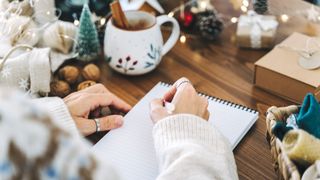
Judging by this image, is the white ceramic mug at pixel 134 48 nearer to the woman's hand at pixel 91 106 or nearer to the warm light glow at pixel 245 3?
the woman's hand at pixel 91 106

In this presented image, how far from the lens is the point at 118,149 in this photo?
71cm

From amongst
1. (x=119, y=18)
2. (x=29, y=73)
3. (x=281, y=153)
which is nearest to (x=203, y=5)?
(x=119, y=18)

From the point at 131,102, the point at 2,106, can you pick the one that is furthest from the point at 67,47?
the point at 2,106

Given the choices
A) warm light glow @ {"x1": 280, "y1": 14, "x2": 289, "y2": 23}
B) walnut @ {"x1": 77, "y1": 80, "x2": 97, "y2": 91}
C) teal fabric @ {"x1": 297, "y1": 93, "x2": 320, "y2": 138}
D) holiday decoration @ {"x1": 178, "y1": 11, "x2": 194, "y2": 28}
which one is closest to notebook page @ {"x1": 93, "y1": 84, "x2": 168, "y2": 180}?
walnut @ {"x1": 77, "y1": 80, "x2": 97, "y2": 91}

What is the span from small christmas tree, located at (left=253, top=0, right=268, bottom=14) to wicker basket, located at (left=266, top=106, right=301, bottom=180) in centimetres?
41

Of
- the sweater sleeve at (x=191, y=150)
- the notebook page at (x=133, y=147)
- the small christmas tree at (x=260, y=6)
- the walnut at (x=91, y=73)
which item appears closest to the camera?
the sweater sleeve at (x=191, y=150)

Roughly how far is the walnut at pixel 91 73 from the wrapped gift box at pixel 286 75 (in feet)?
1.09

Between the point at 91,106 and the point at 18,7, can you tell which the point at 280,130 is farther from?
the point at 18,7

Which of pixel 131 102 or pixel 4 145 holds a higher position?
pixel 4 145

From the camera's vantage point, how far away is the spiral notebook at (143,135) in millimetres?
671

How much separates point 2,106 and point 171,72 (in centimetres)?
69

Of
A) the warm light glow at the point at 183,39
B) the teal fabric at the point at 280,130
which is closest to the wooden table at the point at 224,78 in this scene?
the warm light glow at the point at 183,39

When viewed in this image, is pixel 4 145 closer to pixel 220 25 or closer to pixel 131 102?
pixel 131 102

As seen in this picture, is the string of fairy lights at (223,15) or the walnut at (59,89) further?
the string of fairy lights at (223,15)
